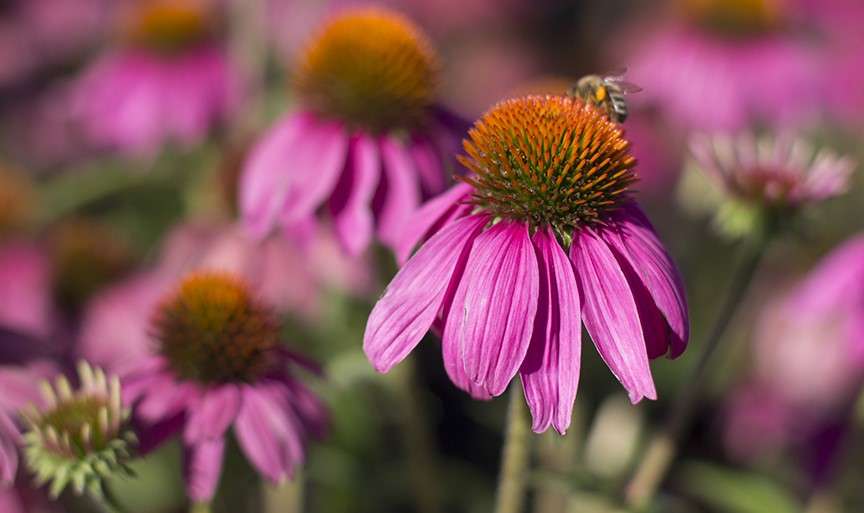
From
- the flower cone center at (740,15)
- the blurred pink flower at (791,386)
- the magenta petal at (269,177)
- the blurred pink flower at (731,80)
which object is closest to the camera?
the magenta petal at (269,177)

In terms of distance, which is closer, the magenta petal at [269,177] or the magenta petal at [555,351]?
the magenta petal at [555,351]

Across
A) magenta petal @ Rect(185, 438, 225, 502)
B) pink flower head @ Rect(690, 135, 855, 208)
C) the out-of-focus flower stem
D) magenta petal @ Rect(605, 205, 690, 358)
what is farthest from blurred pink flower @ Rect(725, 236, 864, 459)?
magenta petal @ Rect(185, 438, 225, 502)

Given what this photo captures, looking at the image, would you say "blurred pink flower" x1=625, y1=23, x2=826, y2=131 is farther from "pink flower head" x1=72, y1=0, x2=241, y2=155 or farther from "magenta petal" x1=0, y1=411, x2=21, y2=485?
"magenta petal" x1=0, y1=411, x2=21, y2=485

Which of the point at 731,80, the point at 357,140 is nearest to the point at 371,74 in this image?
the point at 357,140

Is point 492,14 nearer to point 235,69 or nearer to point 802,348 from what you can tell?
point 235,69

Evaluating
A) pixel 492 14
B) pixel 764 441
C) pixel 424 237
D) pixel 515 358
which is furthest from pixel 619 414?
pixel 492 14

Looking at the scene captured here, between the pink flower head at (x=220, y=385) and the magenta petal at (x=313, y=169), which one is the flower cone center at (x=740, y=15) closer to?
the magenta petal at (x=313, y=169)

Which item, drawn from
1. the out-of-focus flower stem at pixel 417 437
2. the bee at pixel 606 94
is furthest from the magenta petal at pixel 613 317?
the out-of-focus flower stem at pixel 417 437
